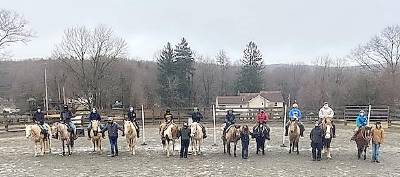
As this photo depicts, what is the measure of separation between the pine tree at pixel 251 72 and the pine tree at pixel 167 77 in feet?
41.5

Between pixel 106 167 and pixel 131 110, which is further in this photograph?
pixel 131 110

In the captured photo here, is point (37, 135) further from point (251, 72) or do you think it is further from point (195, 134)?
point (251, 72)

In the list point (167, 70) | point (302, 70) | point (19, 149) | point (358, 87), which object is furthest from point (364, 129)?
point (302, 70)

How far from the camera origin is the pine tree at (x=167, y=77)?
183 feet

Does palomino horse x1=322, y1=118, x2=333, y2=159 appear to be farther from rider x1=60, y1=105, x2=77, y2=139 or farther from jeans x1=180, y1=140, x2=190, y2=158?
rider x1=60, y1=105, x2=77, y2=139

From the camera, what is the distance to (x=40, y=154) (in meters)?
16.2

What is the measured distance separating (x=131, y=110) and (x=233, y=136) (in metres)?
5.33

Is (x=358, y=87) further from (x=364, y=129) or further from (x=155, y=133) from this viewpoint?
(x=364, y=129)

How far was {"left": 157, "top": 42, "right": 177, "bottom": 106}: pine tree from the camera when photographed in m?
55.7

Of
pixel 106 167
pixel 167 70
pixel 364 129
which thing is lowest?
pixel 106 167

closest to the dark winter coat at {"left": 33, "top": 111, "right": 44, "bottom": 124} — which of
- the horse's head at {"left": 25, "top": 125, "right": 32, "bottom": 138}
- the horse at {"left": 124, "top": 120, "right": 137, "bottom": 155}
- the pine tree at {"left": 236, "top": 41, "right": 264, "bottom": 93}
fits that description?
the horse's head at {"left": 25, "top": 125, "right": 32, "bottom": 138}

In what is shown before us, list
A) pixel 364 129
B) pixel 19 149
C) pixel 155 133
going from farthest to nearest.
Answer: pixel 155 133, pixel 19 149, pixel 364 129

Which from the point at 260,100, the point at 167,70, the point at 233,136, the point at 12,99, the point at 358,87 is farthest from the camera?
the point at 260,100

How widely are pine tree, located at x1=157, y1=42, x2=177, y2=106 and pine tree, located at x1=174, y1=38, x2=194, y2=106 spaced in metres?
0.79
